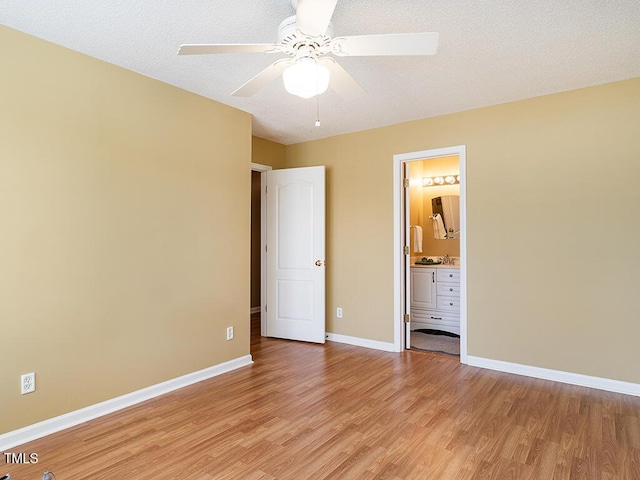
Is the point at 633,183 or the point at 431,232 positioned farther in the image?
the point at 431,232

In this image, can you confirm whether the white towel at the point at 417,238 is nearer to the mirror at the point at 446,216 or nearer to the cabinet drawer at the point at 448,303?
the mirror at the point at 446,216

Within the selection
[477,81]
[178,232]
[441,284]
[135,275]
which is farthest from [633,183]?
[135,275]

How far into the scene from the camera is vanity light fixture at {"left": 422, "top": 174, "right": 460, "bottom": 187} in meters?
5.38

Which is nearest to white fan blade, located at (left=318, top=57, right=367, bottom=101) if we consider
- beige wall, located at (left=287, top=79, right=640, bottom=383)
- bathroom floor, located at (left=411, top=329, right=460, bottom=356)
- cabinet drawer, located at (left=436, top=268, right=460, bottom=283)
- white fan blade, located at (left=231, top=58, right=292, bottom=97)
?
white fan blade, located at (left=231, top=58, right=292, bottom=97)

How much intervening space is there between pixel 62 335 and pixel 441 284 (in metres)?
4.02

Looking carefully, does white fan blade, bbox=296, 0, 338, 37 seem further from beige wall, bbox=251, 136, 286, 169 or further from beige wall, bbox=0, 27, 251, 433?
beige wall, bbox=251, 136, 286, 169

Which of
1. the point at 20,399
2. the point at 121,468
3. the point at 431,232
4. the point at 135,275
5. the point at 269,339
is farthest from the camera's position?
the point at 431,232

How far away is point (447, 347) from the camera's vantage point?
14.1 ft

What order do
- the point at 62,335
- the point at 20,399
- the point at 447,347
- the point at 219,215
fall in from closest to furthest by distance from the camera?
the point at 20,399, the point at 62,335, the point at 219,215, the point at 447,347

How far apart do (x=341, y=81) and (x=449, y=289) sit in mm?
3428

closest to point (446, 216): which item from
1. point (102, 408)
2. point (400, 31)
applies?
point (400, 31)

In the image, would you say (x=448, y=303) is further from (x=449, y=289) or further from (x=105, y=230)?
→ (x=105, y=230)

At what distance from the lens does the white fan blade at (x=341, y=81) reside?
1.97 meters

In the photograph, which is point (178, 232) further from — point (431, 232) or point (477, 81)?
point (431, 232)
